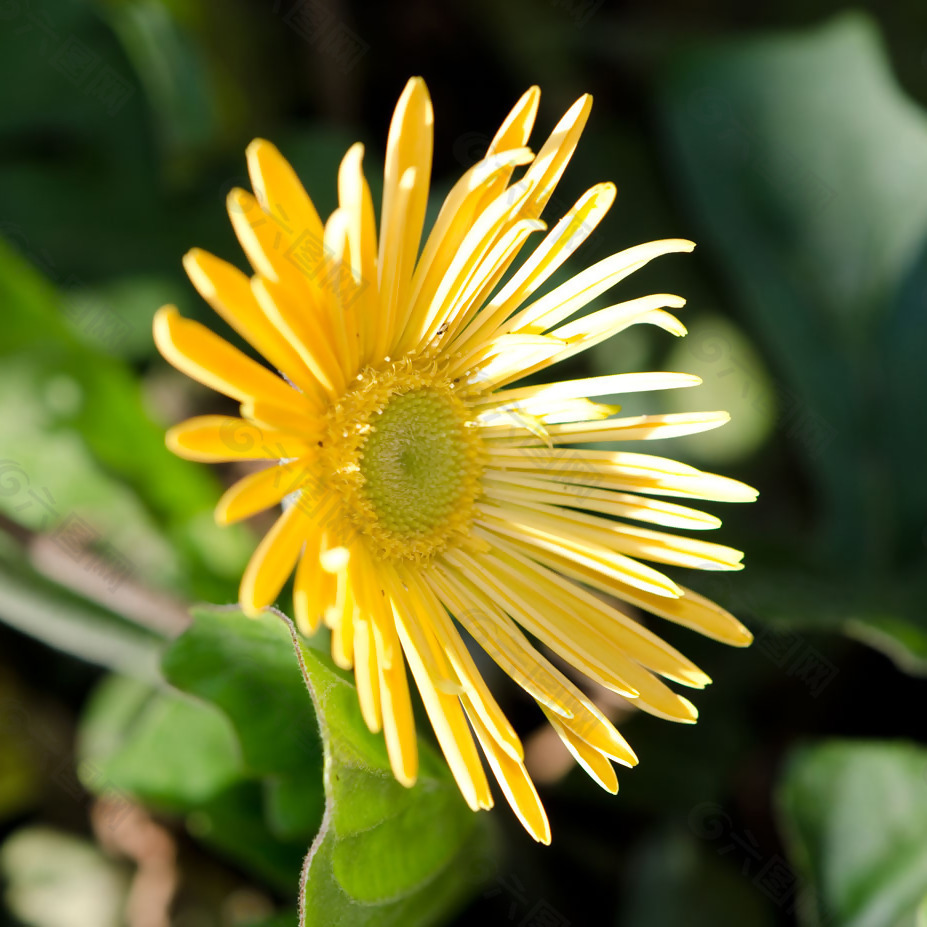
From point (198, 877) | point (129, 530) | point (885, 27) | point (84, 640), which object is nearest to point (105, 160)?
point (129, 530)

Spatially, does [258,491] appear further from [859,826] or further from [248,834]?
[859,826]

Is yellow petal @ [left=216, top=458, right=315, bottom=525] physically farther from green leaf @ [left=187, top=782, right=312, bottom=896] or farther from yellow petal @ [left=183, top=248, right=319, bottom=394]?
green leaf @ [left=187, top=782, right=312, bottom=896]

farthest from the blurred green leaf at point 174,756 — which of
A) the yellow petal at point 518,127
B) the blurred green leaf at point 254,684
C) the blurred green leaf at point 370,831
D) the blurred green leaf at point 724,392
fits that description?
the blurred green leaf at point 724,392

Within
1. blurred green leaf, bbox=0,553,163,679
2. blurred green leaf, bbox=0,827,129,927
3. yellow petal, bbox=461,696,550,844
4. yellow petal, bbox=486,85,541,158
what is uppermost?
yellow petal, bbox=486,85,541,158

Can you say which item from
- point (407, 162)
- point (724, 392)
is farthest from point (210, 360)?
point (724, 392)

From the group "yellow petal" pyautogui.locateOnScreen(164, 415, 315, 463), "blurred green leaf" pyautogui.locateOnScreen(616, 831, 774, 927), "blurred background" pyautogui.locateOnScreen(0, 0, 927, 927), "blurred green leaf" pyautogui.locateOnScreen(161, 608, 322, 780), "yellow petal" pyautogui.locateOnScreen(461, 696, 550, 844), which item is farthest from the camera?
"blurred green leaf" pyautogui.locateOnScreen(616, 831, 774, 927)

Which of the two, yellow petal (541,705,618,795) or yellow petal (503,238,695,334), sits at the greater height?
yellow petal (503,238,695,334)

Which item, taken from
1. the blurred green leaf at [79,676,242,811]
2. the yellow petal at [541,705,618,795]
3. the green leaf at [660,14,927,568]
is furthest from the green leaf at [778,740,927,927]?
the blurred green leaf at [79,676,242,811]

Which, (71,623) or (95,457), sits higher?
(95,457)
